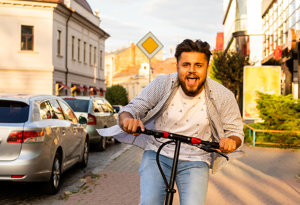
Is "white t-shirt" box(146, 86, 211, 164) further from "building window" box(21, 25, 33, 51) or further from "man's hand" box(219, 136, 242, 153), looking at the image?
"building window" box(21, 25, 33, 51)

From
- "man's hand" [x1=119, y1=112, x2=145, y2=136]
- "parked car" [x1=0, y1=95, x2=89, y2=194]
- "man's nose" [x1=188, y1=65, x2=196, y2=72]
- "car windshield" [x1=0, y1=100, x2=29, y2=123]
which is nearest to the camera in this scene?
"man's hand" [x1=119, y1=112, x2=145, y2=136]

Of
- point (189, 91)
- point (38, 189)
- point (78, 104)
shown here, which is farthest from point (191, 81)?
point (78, 104)

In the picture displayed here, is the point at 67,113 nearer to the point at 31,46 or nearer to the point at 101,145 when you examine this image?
the point at 101,145

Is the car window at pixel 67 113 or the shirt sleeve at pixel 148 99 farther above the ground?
the shirt sleeve at pixel 148 99

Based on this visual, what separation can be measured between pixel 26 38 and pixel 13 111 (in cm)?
3180

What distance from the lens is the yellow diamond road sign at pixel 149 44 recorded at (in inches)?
526

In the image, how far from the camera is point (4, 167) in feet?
22.2

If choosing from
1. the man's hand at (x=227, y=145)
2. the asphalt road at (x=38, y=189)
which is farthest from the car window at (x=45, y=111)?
the man's hand at (x=227, y=145)

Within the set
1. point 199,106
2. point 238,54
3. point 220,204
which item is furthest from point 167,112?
point 238,54

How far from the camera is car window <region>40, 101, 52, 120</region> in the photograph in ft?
24.7

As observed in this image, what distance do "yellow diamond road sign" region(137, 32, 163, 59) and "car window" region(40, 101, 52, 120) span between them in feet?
18.7

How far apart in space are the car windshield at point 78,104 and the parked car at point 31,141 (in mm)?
5237

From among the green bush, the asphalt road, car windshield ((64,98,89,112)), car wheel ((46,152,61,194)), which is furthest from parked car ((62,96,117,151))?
car wheel ((46,152,61,194))

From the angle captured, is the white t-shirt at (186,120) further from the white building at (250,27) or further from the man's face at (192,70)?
the white building at (250,27)
